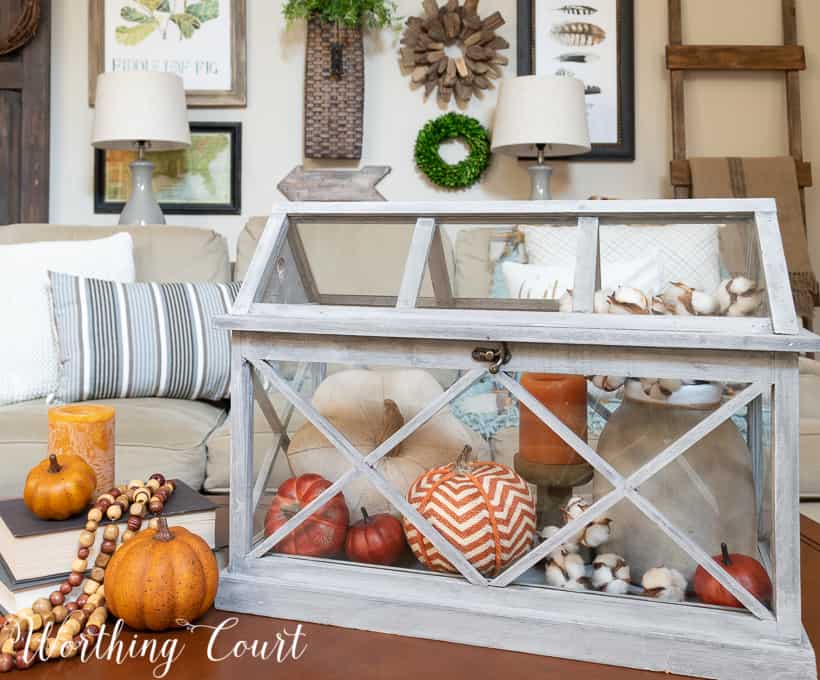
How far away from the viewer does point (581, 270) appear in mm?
766

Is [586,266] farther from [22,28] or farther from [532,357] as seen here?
[22,28]

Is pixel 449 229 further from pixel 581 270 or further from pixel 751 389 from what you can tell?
pixel 751 389

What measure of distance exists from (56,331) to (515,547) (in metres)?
1.58

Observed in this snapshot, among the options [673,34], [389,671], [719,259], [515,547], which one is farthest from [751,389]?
[673,34]

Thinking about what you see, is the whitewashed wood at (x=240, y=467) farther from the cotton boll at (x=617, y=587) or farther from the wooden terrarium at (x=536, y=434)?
the cotton boll at (x=617, y=587)

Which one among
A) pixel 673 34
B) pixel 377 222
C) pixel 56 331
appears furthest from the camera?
pixel 673 34

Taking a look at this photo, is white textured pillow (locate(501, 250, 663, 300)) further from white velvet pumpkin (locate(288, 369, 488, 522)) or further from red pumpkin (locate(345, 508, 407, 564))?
red pumpkin (locate(345, 508, 407, 564))

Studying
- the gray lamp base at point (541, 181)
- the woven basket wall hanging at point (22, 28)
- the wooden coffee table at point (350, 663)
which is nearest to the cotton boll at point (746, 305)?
the wooden coffee table at point (350, 663)

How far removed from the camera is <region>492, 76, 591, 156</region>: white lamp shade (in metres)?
2.86

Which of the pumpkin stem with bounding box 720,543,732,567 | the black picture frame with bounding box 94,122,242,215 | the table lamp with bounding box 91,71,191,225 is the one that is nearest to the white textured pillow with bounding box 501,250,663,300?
the pumpkin stem with bounding box 720,543,732,567

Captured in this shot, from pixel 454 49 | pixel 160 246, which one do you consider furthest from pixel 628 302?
pixel 454 49

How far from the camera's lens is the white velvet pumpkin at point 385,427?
0.79 metres

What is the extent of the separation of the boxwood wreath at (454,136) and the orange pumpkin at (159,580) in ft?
8.80

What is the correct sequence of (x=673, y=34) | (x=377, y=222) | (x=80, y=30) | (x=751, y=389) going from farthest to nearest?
(x=80, y=30), (x=673, y=34), (x=377, y=222), (x=751, y=389)
